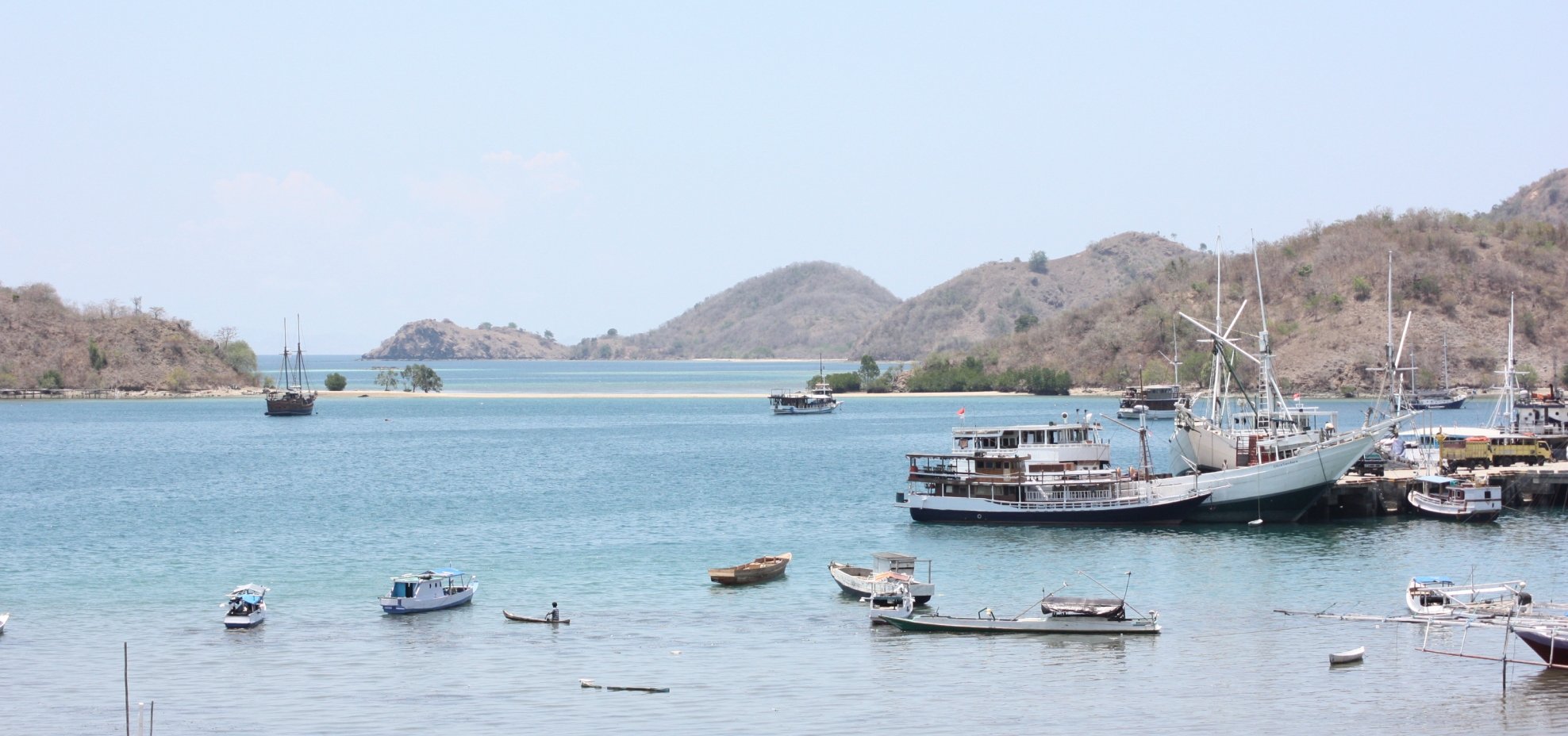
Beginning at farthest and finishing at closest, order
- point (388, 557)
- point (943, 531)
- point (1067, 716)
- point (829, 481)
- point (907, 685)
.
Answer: point (829, 481), point (943, 531), point (388, 557), point (907, 685), point (1067, 716)

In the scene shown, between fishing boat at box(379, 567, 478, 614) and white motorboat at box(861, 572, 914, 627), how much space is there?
656 inches

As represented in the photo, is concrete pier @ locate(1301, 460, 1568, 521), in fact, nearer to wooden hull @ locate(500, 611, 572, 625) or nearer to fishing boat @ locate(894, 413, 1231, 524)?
fishing boat @ locate(894, 413, 1231, 524)

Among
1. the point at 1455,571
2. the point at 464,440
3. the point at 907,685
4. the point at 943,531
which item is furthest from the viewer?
the point at 464,440

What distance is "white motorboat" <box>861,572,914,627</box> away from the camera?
55656 millimetres

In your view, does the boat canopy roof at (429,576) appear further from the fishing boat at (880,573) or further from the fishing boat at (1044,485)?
the fishing boat at (1044,485)

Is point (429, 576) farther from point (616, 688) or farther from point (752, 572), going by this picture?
point (616, 688)

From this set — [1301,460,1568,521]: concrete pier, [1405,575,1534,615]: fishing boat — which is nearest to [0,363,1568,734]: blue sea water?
[1405,575,1534,615]: fishing boat

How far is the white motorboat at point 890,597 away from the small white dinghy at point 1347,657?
49.1ft

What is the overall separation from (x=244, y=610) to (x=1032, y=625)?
29522 mm

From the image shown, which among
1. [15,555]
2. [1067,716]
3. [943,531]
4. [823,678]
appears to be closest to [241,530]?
[15,555]

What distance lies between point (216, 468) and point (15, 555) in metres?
52.1

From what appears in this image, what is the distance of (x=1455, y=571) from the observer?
6450cm

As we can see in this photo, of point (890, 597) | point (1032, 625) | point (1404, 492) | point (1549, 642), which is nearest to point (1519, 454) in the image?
point (1404, 492)

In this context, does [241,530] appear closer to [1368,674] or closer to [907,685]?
[907,685]
